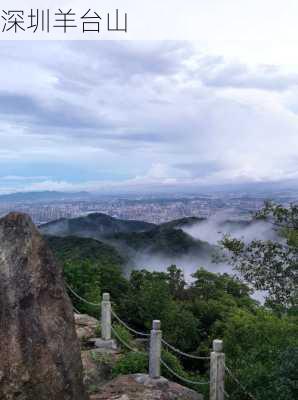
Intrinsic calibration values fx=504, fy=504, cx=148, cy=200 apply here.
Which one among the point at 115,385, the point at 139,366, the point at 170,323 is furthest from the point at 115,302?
the point at 115,385

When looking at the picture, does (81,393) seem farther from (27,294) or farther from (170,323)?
(170,323)

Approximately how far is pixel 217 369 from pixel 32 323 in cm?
320

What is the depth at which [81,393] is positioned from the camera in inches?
239

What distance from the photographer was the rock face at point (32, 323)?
552 centimetres

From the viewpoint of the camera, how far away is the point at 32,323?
5.62m

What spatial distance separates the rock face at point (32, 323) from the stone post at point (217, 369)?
7.61 feet

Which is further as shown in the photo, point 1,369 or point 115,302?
point 115,302

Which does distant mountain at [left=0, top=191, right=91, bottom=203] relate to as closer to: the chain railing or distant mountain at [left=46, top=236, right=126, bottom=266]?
distant mountain at [left=46, top=236, right=126, bottom=266]

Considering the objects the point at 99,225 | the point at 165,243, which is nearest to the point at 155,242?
the point at 165,243

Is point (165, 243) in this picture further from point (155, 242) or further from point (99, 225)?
point (99, 225)

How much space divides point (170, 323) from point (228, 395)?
27.8ft

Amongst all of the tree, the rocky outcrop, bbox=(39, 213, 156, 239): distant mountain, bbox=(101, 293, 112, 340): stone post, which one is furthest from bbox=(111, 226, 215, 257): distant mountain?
the rocky outcrop

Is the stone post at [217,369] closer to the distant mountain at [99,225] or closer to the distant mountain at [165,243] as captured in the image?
the distant mountain at [165,243]

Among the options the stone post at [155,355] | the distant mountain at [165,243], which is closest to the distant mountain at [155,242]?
the distant mountain at [165,243]
